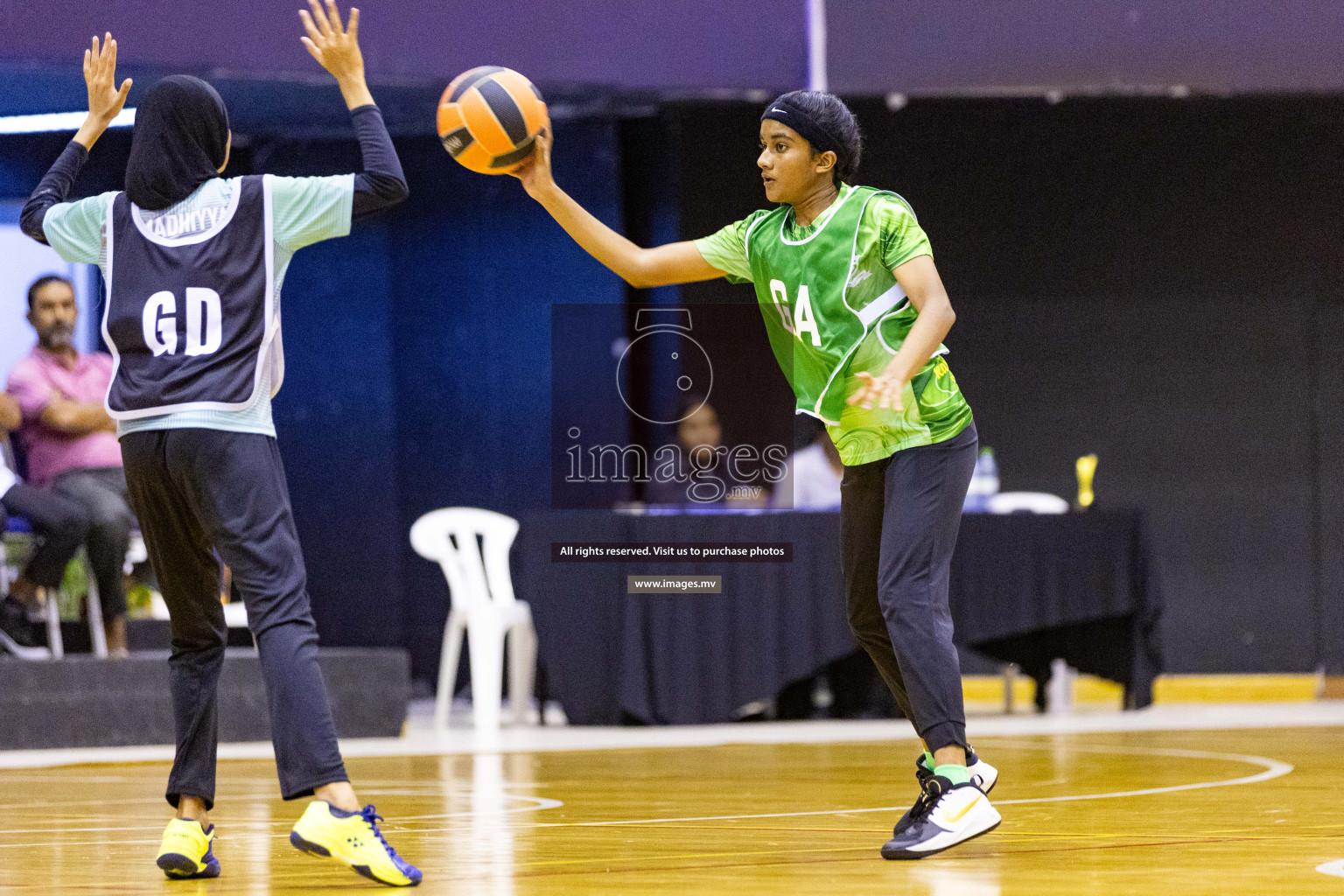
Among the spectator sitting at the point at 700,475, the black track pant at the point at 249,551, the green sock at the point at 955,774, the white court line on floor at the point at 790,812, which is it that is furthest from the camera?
the spectator sitting at the point at 700,475

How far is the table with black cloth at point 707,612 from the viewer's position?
718cm

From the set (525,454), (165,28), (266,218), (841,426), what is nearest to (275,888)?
(266,218)

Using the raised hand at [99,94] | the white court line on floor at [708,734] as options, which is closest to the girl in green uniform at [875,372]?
the raised hand at [99,94]

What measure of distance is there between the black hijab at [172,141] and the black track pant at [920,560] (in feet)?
4.73

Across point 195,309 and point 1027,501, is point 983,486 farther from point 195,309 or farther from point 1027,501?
point 195,309

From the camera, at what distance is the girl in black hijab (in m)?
2.87

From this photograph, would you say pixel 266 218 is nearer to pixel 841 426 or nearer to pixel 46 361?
pixel 841 426

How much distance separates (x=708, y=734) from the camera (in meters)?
7.00

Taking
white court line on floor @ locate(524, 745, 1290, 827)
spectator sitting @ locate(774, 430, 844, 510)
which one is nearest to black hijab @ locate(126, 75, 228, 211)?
white court line on floor @ locate(524, 745, 1290, 827)

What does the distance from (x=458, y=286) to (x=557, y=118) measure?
47.7 inches

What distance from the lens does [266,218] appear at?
295cm

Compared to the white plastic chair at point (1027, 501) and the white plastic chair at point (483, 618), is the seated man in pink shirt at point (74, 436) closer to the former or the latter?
the white plastic chair at point (483, 618)

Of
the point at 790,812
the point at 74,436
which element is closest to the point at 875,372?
the point at 790,812

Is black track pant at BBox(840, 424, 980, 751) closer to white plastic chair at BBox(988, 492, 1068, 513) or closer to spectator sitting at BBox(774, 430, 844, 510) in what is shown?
spectator sitting at BBox(774, 430, 844, 510)
